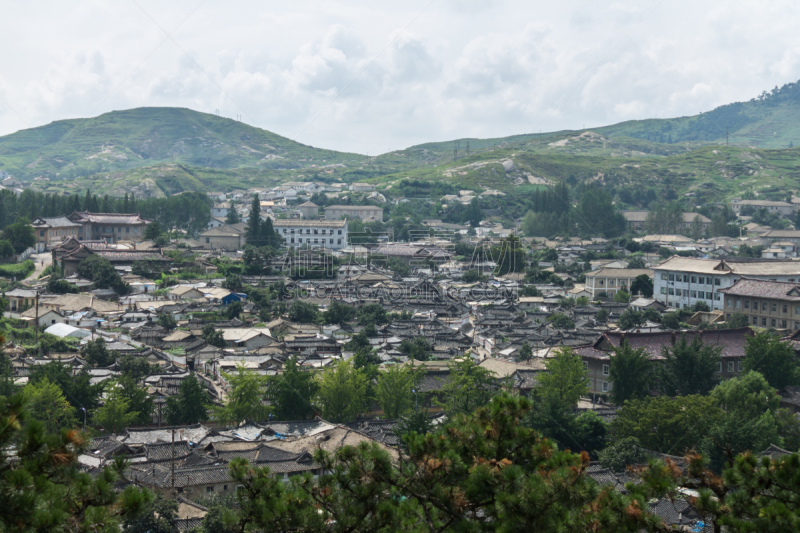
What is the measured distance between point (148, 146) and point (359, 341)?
118 m

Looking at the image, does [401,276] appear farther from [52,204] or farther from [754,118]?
[754,118]

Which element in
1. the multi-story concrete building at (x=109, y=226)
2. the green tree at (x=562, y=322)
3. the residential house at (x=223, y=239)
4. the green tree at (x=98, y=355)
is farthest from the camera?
the residential house at (x=223, y=239)

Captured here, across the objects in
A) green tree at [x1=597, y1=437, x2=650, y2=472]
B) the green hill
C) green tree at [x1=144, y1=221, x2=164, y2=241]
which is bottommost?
green tree at [x1=597, y1=437, x2=650, y2=472]

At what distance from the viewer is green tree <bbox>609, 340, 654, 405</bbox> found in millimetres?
19109

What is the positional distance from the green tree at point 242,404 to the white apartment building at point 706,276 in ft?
67.4

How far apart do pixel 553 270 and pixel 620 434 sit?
28191mm

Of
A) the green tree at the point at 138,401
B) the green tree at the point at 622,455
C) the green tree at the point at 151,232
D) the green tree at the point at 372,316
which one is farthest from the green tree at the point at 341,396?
the green tree at the point at 151,232

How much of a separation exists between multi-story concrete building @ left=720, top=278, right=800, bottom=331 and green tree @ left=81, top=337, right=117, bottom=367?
21.3 metres

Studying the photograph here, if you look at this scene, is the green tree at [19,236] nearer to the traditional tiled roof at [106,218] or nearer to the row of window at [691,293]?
the traditional tiled roof at [106,218]

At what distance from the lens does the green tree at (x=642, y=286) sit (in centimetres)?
3528

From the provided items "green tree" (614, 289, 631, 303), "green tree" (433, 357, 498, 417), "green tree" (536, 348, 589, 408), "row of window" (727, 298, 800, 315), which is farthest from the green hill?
"green tree" (536, 348, 589, 408)

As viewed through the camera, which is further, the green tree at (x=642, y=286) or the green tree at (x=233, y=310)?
the green tree at (x=642, y=286)

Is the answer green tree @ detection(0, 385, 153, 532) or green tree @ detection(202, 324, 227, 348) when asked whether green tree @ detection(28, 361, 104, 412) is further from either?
green tree @ detection(0, 385, 153, 532)

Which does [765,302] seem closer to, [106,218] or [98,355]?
[98,355]
